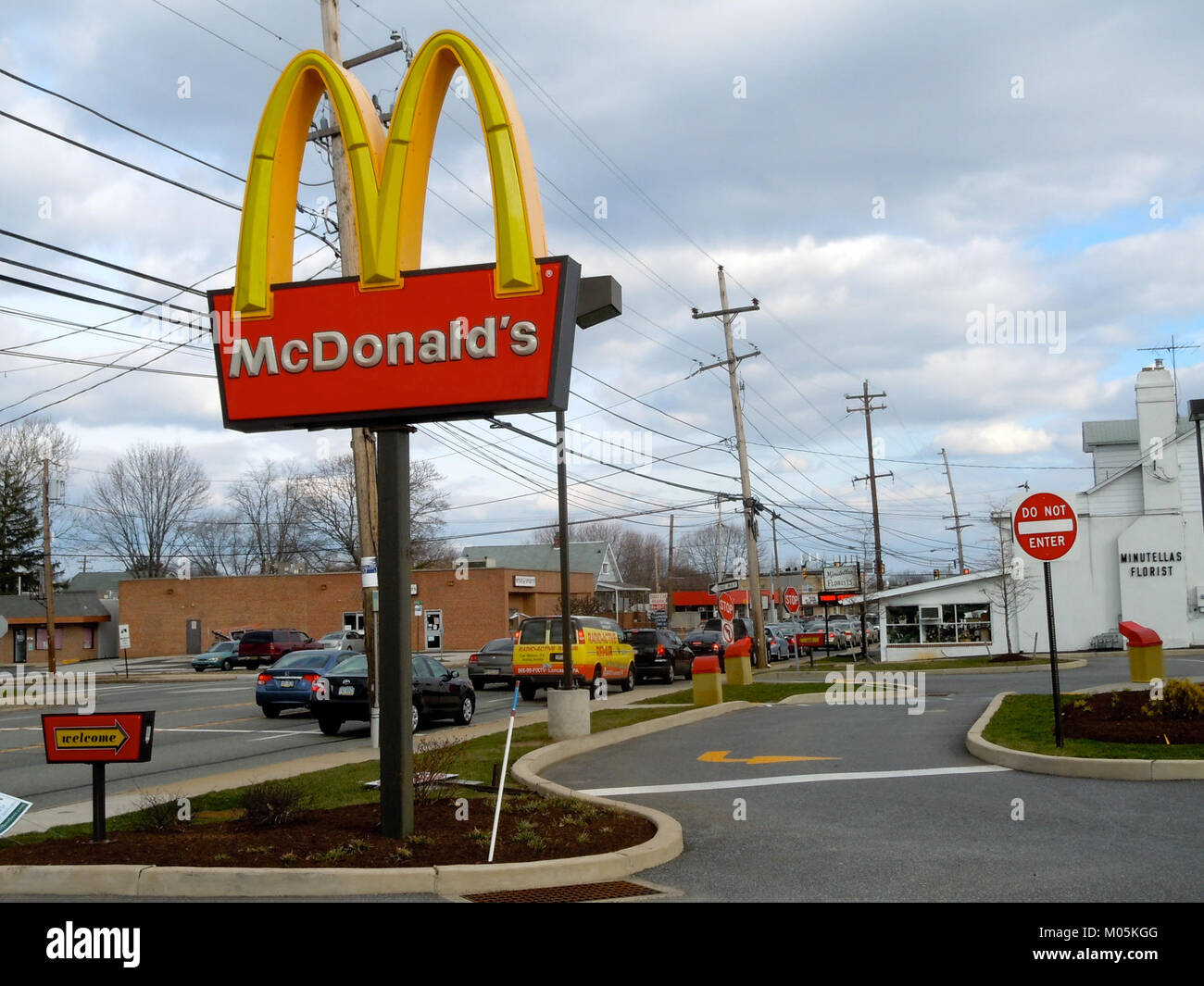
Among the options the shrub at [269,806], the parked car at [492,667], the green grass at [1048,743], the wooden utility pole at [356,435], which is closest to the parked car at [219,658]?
the parked car at [492,667]

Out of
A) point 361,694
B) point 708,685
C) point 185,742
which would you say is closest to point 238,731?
point 185,742

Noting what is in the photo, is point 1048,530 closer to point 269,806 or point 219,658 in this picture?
point 269,806

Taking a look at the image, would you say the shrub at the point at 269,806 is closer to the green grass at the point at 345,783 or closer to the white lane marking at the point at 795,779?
the green grass at the point at 345,783

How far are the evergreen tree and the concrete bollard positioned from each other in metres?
67.3

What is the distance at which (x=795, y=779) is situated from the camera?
1195cm

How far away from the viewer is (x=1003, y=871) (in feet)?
23.9

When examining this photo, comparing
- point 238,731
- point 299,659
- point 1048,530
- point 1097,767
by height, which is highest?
point 1048,530

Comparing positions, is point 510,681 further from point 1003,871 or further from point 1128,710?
point 1003,871

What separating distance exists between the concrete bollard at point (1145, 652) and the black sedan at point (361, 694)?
457 inches

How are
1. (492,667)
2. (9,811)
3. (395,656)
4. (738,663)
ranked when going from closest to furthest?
1. (9,811)
2. (395,656)
3. (738,663)
4. (492,667)

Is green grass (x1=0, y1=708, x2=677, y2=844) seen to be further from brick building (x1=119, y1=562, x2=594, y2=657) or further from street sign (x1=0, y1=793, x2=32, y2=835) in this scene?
brick building (x1=119, y1=562, x2=594, y2=657)

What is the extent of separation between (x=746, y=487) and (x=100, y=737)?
109 ft

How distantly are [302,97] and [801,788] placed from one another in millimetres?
7950
